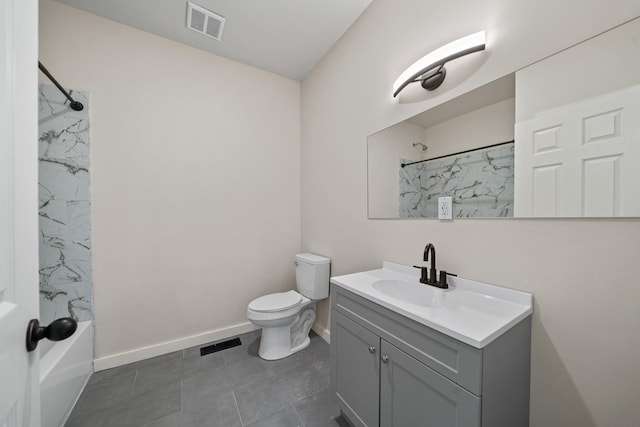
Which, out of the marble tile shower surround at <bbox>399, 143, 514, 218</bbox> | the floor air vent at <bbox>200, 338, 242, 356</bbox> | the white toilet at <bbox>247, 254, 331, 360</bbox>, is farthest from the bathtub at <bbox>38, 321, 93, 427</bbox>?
the marble tile shower surround at <bbox>399, 143, 514, 218</bbox>

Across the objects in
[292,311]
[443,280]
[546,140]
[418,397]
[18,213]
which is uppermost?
Result: [546,140]

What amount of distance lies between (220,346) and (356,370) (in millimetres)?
1442

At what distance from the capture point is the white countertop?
771 mm

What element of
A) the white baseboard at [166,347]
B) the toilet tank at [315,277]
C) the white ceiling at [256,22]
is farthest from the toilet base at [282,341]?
the white ceiling at [256,22]

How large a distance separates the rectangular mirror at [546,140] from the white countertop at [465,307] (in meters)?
0.36

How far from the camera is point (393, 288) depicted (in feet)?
4.51

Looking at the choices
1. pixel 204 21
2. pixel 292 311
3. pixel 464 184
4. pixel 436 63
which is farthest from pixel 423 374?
pixel 204 21

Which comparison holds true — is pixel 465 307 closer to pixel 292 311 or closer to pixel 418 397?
pixel 418 397

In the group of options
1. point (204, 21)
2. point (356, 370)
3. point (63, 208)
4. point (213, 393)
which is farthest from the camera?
point (204, 21)

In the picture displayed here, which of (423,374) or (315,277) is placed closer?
(423,374)

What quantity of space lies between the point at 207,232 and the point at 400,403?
6.31 feet

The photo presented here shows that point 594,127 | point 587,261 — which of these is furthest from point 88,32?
point 587,261

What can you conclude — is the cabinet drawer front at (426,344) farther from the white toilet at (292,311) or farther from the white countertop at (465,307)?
the white toilet at (292,311)

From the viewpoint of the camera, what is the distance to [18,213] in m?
0.50
